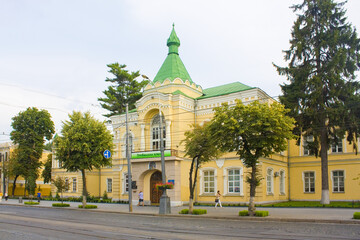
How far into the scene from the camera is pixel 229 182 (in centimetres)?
3072

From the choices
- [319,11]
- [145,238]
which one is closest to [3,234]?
[145,238]

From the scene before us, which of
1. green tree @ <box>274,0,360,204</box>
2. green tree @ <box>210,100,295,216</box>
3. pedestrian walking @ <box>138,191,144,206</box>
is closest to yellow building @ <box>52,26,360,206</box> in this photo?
pedestrian walking @ <box>138,191,144,206</box>

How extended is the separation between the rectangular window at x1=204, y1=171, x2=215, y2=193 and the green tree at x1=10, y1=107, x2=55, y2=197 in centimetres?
3041

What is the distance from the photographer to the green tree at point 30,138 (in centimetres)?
5169

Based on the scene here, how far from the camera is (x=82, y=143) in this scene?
94.3ft

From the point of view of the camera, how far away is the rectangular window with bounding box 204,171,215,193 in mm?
31728

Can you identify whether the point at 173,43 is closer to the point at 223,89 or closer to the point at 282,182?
the point at 223,89

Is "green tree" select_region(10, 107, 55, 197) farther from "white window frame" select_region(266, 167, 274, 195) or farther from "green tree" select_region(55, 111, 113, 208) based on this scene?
"white window frame" select_region(266, 167, 274, 195)

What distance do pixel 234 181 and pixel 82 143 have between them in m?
13.7

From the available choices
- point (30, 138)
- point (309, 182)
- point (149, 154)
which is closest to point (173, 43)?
point (149, 154)

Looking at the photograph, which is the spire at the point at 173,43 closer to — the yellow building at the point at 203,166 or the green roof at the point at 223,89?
the yellow building at the point at 203,166

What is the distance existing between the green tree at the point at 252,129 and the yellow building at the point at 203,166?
8.96 metres

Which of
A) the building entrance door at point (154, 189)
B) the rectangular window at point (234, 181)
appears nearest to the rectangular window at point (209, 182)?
the rectangular window at point (234, 181)

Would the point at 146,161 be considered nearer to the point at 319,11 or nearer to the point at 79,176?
the point at 79,176
